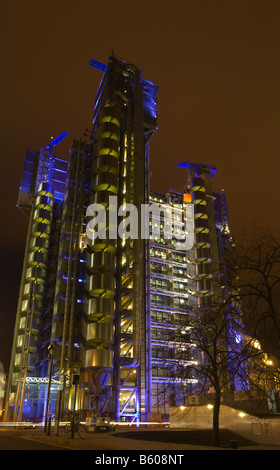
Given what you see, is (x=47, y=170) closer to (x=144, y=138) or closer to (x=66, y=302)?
(x=144, y=138)

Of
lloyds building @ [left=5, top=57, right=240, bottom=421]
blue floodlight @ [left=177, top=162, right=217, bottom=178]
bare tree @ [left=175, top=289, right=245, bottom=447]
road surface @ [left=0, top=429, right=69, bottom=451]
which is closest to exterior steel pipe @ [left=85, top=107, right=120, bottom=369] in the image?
lloyds building @ [left=5, top=57, right=240, bottom=421]

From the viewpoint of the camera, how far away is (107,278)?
55.3 meters

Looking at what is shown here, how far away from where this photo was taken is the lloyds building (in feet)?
179

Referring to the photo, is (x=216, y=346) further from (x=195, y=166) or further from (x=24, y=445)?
(x=195, y=166)

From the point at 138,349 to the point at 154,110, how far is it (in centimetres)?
4770

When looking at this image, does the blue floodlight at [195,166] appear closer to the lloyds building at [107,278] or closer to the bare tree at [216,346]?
the lloyds building at [107,278]

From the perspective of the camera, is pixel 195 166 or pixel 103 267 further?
pixel 195 166

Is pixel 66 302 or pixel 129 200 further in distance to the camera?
pixel 129 200

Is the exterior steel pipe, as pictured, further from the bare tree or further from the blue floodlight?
the blue floodlight

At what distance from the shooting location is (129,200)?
63.6 meters

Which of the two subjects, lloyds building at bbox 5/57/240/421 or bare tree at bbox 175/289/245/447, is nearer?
bare tree at bbox 175/289/245/447

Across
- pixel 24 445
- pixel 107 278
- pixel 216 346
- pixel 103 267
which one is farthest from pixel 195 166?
pixel 24 445
